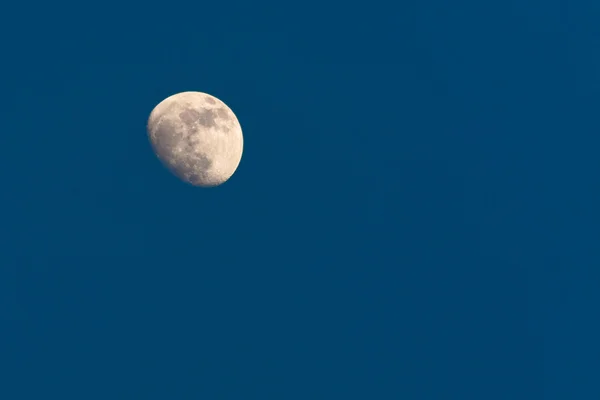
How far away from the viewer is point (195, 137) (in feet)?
130

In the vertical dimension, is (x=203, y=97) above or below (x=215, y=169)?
above

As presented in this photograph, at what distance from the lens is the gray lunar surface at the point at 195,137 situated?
3966 cm

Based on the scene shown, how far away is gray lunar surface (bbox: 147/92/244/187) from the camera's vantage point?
39.7 metres

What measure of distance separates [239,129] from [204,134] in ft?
15.1

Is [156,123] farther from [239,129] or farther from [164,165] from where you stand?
[239,129]

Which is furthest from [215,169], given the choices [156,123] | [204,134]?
[156,123]

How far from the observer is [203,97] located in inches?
1662

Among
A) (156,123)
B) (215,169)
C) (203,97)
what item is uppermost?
(203,97)

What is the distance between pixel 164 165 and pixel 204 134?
472 centimetres

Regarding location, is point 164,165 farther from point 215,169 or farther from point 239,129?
point 239,129

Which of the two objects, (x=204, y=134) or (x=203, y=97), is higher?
(x=203, y=97)

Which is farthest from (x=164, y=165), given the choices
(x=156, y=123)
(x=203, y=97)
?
(x=203, y=97)

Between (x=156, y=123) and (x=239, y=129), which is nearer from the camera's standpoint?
(x=156, y=123)

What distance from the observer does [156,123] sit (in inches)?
1601
